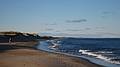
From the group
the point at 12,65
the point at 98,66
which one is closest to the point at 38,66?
the point at 12,65

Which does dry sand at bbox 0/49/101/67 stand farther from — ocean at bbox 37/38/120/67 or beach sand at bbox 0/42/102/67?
ocean at bbox 37/38/120/67

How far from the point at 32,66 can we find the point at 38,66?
0.74m

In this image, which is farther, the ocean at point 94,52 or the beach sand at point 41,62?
the ocean at point 94,52

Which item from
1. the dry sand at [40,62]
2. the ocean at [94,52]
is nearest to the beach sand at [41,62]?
the dry sand at [40,62]

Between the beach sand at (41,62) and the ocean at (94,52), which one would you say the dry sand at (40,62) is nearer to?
the beach sand at (41,62)

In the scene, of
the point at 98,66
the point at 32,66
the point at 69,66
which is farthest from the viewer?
the point at 98,66

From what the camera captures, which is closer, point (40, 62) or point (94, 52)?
point (40, 62)

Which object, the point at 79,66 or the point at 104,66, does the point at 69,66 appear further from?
the point at 104,66

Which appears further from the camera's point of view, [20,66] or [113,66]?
[113,66]

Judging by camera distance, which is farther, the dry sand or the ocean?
the ocean

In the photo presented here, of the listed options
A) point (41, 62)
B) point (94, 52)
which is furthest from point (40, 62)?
point (94, 52)

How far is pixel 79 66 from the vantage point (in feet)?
83.6

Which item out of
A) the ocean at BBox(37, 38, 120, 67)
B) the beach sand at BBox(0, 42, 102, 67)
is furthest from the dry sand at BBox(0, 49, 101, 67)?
the ocean at BBox(37, 38, 120, 67)

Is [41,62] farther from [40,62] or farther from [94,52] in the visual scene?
[94,52]
